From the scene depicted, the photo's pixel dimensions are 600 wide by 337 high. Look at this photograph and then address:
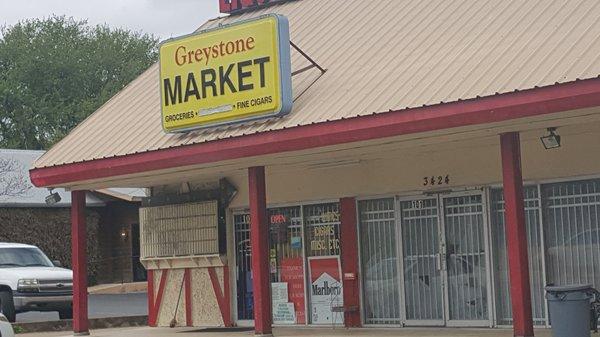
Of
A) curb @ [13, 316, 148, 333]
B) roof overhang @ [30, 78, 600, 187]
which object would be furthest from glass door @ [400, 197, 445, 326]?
curb @ [13, 316, 148, 333]

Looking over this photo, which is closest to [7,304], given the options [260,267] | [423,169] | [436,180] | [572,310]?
[260,267]

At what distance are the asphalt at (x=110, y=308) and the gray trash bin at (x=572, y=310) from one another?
15136mm

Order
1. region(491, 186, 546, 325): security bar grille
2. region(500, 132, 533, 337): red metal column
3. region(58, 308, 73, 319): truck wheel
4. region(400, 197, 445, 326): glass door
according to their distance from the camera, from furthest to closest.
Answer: region(58, 308, 73, 319): truck wheel
region(400, 197, 445, 326): glass door
region(491, 186, 546, 325): security bar grille
region(500, 132, 533, 337): red metal column

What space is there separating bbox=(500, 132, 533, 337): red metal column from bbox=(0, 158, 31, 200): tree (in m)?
27.5

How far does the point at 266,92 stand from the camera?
1820cm

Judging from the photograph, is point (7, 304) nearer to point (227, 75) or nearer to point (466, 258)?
point (227, 75)

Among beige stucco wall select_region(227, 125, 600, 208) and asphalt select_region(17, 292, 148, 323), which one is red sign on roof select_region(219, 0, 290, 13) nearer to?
beige stucco wall select_region(227, 125, 600, 208)

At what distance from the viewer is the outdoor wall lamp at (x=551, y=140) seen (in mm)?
16844

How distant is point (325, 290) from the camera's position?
21250 mm

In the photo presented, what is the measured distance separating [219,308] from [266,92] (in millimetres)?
6220

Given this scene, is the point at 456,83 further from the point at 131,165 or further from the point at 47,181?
the point at 47,181

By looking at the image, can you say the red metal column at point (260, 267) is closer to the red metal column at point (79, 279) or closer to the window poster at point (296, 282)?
the window poster at point (296, 282)

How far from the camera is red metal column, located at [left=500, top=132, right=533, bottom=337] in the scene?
15.8 meters

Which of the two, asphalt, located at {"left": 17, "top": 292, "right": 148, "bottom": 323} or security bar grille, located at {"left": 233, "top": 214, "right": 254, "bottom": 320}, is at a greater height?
security bar grille, located at {"left": 233, "top": 214, "right": 254, "bottom": 320}
